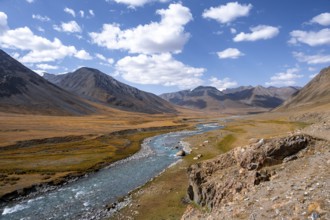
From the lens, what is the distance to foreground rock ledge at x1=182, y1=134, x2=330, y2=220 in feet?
54.3

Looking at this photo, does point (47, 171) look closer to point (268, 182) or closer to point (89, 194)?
point (89, 194)

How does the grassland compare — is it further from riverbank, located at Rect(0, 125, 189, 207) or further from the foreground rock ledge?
the foreground rock ledge

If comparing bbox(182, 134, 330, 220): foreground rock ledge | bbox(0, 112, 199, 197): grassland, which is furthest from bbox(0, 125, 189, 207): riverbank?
bbox(182, 134, 330, 220): foreground rock ledge

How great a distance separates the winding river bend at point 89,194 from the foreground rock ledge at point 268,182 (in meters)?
16.1

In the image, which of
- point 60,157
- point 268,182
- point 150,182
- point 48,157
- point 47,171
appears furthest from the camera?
point 48,157

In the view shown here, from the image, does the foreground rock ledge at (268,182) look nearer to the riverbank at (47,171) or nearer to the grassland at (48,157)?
the riverbank at (47,171)

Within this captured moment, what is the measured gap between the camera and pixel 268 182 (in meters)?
22.2

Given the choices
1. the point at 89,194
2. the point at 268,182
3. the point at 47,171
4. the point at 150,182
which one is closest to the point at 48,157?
the point at 47,171

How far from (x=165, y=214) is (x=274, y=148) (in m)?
16.9

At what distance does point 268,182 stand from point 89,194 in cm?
3330

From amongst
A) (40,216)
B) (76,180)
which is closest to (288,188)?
(40,216)

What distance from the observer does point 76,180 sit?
191 ft

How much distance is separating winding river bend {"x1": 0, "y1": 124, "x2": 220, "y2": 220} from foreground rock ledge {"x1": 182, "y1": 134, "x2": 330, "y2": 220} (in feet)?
52.7

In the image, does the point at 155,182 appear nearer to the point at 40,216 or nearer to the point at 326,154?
the point at 40,216
